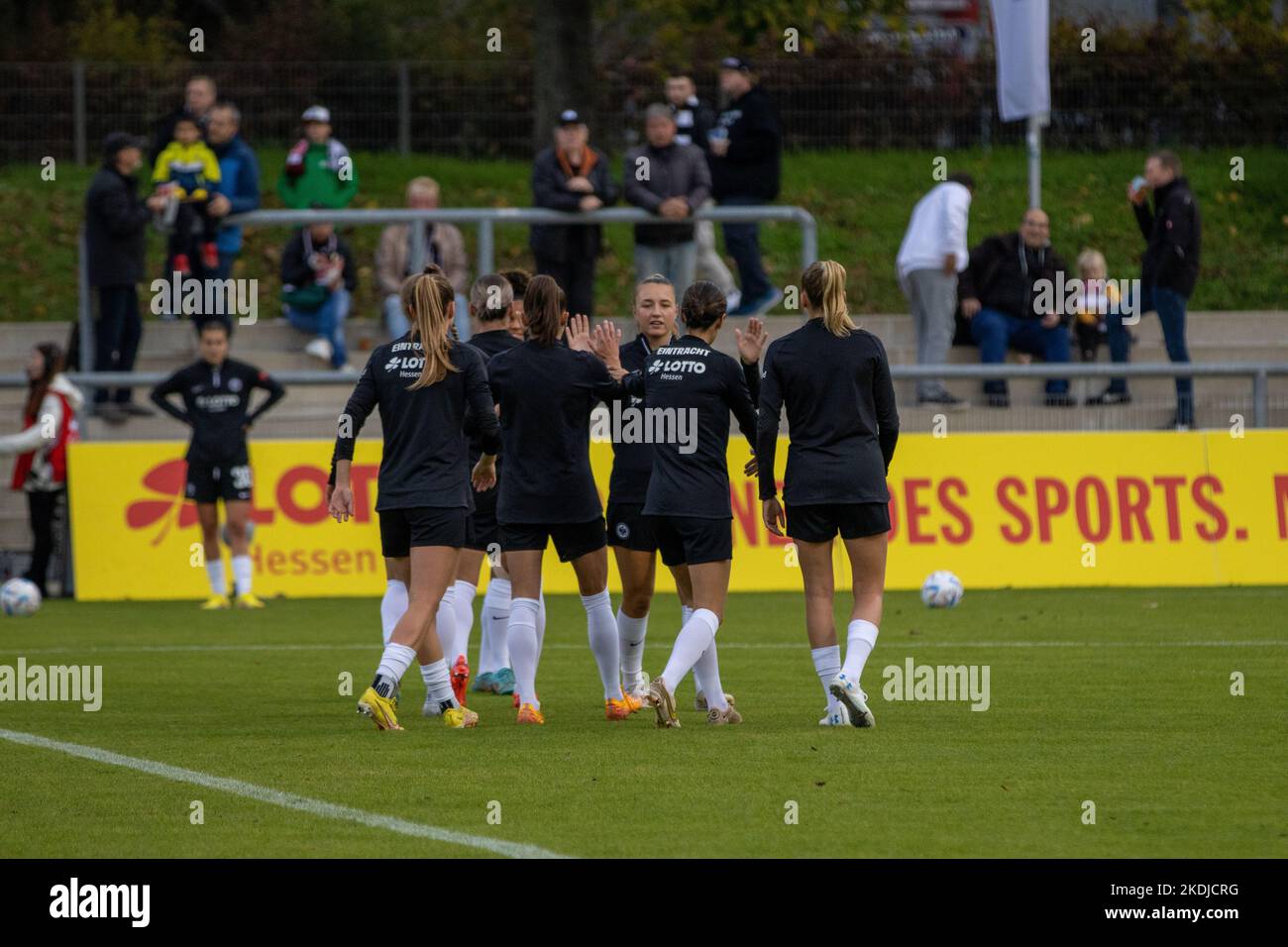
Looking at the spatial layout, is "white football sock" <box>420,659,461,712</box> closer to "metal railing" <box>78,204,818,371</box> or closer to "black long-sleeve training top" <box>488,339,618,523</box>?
"black long-sleeve training top" <box>488,339,618,523</box>

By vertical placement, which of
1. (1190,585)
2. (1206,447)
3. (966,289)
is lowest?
(1190,585)

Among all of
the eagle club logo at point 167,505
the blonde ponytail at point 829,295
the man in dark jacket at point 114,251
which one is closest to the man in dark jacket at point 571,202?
the eagle club logo at point 167,505

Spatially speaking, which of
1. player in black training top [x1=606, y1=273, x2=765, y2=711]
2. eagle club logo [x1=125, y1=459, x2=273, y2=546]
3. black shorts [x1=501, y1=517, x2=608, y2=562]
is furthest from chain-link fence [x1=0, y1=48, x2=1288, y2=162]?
black shorts [x1=501, y1=517, x2=608, y2=562]

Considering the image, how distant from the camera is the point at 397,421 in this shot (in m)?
10.1

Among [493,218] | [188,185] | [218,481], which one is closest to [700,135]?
[493,218]

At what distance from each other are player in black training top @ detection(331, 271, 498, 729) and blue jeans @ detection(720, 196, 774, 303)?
1049 cm

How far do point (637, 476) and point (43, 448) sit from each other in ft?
30.4

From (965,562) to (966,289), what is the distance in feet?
13.0

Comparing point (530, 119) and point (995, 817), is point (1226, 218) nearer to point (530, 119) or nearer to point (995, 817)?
point (530, 119)

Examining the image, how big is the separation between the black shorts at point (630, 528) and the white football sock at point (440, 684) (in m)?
1.03

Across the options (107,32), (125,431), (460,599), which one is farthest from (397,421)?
(107,32)

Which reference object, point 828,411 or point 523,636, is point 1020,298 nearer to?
point 828,411

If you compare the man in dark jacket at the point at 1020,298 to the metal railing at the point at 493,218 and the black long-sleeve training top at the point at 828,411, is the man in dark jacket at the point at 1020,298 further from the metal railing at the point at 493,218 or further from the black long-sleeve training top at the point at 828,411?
the black long-sleeve training top at the point at 828,411

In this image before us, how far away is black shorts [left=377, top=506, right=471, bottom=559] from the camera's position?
9.98 m
